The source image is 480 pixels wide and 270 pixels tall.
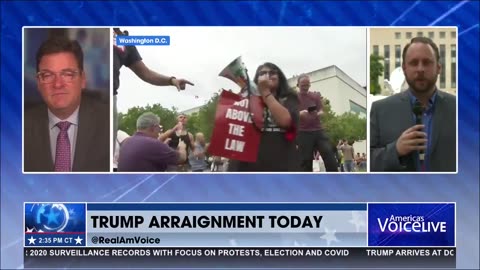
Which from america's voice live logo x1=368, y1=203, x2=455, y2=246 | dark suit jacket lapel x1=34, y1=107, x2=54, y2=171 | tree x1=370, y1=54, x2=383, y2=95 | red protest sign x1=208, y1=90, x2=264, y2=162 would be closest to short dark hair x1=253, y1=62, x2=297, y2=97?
red protest sign x1=208, y1=90, x2=264, y2=162

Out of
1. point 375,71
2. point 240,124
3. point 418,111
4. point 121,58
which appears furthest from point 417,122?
point 121,58

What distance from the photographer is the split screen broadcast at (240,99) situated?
14.8 ft

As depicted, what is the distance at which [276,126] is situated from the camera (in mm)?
4535

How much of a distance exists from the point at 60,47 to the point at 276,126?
1536 mm

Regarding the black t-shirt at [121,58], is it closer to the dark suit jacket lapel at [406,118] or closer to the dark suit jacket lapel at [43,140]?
the dark suit jacket lapel at [43,140]

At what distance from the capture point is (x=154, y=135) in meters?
4.59

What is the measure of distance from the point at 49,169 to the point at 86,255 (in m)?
0.64

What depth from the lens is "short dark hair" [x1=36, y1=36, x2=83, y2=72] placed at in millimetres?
4574

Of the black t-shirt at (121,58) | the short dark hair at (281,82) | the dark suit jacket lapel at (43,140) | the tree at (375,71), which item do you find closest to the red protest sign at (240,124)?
the short dark hair at (281,82)


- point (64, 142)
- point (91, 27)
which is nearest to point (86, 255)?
point (64, 142)

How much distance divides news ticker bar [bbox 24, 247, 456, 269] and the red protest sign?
665 mm

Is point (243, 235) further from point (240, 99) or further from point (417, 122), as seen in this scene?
point (417, 122)

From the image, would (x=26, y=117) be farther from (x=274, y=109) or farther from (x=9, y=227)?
(x=274, y=109)

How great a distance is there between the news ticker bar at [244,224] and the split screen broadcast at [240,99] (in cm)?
26
